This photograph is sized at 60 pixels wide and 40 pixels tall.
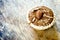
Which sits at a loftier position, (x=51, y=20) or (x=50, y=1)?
(x=50, y=1)

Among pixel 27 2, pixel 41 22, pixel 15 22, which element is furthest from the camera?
pixel 27 2

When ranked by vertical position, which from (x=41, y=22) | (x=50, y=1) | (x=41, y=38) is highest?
(x=50, y=1)

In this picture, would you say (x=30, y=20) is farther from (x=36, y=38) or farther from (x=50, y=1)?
(x=50, y=1)

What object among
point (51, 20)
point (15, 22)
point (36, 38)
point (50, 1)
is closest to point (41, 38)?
point (36, 38)

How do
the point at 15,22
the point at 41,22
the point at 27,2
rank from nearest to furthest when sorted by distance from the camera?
the point at 41,22, the point at 15,22, the point at 27,2

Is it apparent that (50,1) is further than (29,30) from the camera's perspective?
Yes
